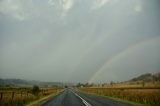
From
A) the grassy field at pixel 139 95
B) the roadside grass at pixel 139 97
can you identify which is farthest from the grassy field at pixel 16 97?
the grassy field at pixel 139 95

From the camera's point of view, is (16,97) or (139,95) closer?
(139,95)

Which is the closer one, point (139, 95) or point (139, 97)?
point (139, 97)

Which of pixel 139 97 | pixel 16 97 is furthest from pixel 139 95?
pixel 16 97

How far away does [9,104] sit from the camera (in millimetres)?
25969

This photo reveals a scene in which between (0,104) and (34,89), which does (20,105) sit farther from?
(34,89)

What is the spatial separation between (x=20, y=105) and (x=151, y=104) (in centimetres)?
1463

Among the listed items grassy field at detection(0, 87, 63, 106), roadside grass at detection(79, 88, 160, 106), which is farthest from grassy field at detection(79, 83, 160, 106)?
grassy field at detection(0, 87, 63, 106)

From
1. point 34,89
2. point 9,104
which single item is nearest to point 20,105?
point 9,104

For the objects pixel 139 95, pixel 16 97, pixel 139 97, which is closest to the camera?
pixel 139 97

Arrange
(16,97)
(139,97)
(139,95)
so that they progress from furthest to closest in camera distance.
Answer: (16,97)
(139,95)
(139,97)

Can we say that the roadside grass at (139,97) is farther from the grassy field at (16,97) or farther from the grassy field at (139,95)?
the grassy field at (16,97)

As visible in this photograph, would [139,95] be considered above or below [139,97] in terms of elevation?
above

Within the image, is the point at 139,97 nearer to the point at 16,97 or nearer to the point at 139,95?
the point at 139,95

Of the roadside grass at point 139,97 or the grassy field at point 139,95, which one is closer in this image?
the roadside grass at point 139,97
